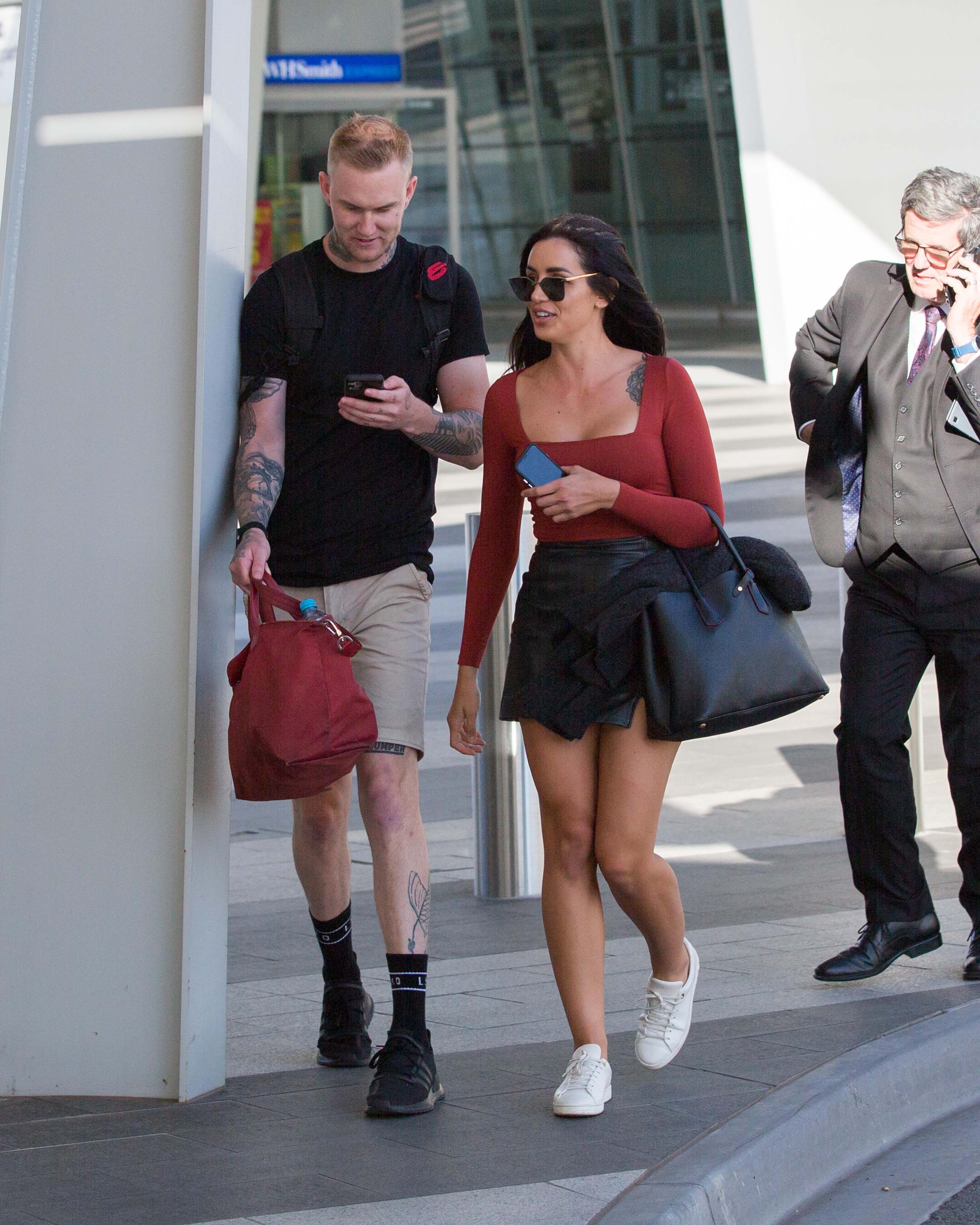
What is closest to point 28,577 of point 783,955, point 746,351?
point 783,955

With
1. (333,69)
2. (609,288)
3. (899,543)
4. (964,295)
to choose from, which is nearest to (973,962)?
(899,543)

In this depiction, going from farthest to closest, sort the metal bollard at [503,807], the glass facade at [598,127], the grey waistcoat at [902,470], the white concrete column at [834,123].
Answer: the glass facade at [598,127], the white concrete column at [834,123], the metal bollard at [503,807], the grey waistcoat at [902,470]

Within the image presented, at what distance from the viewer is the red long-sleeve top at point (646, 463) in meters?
3.73

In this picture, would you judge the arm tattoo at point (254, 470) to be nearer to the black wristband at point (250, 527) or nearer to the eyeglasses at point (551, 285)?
the black wristband at point (250, 527)

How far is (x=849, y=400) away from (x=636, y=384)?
1.24 m

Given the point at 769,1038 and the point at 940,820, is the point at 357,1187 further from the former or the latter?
the point at 940,820

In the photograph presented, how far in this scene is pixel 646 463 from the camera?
3.80 meters

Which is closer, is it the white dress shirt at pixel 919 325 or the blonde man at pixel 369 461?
the blonde man at pixel 369 461

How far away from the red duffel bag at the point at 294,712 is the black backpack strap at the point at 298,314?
2.01 ft

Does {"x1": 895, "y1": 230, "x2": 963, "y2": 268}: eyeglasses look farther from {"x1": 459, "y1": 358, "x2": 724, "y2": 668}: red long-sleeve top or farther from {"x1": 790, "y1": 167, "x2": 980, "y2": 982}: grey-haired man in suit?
{"x1": 459, "y1": 358, "x2": 724, "y2": 668}: red long-sleeve top

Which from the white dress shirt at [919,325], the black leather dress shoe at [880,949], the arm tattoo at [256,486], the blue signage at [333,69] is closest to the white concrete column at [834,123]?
the blue signage at [333,69]

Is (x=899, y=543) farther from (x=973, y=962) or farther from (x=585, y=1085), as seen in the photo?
(x=585, y=1085)

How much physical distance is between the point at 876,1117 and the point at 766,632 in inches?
42.7

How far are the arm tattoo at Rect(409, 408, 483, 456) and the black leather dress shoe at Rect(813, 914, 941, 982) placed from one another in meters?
1.87
